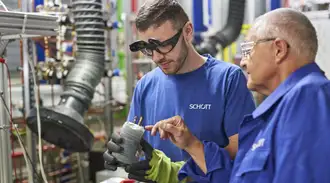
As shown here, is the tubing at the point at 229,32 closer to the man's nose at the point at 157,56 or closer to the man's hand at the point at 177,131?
the man's nose at the point at 157,56

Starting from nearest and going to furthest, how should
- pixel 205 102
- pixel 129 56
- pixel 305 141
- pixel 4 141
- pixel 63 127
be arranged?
pixel 305 141
pixel 205 102
pixel 4 141
pixel 63 127
pixel 129 56

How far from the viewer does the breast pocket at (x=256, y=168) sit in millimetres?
Result: 1161

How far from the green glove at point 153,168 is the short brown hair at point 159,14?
1.65 ft

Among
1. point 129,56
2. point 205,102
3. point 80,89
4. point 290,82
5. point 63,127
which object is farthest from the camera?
point 129,56

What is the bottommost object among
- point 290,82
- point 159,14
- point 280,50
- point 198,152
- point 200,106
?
point 198,152

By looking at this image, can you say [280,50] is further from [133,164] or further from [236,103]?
[133,164]

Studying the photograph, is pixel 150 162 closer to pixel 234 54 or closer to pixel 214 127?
pixel 214 127

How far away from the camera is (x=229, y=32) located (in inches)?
193

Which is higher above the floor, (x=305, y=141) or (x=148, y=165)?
(x=305, y=141)

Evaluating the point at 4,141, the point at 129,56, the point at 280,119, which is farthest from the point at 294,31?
the point at 129,56

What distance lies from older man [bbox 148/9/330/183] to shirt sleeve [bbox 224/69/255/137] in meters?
0.17

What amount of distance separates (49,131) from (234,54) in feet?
12.0

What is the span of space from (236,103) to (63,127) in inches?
53.0

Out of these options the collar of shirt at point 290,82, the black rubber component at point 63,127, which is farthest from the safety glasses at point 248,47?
the black rubber component at point 63,127
